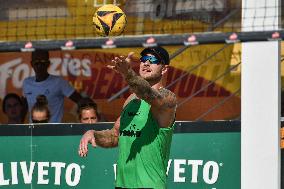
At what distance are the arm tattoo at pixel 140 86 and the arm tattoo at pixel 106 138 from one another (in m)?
0.78

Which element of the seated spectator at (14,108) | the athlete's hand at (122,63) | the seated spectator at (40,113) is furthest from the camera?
the seated spectator at (14,108)

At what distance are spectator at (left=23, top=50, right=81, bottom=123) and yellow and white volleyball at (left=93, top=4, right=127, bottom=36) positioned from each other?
6.93ft

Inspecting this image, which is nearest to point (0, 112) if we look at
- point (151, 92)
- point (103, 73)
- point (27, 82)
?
point (27, 82)

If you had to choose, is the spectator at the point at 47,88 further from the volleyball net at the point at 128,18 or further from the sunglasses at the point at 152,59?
the sunglasses at the point at 152,59

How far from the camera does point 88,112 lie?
9977mm

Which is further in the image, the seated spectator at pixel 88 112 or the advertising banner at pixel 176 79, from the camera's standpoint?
the advertising banner at pixel 176 79

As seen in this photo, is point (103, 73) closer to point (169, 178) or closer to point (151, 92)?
point (169, 178)

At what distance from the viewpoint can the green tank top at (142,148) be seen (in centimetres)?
706

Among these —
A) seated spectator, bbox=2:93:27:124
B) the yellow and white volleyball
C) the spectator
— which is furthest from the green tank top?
seated spectator, bbox=2:93:27:124

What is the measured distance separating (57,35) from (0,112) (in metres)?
1.27

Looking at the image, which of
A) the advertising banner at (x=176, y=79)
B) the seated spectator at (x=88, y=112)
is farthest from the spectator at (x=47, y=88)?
the seated spectator at (x=88, y=112)

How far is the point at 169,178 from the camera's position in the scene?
927cm

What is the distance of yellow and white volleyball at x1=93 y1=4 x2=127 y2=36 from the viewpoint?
27.7 ft

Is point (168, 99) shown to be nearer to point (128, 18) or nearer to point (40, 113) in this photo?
point (40, 113)
